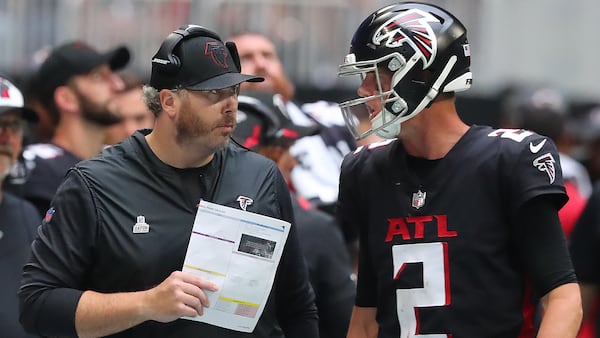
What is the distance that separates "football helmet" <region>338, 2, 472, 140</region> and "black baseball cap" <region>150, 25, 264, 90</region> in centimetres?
43

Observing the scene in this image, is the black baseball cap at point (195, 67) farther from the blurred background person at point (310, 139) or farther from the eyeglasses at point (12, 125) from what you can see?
the blurred background person at point (310, 139)

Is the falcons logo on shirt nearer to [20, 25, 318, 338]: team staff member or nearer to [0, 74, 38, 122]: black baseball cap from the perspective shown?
[20, 25, 318, 338]: team staff member

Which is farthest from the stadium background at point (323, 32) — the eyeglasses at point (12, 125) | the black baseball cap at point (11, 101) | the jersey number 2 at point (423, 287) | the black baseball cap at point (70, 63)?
the jersey number 2 at point (423, 287)

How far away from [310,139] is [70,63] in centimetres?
154

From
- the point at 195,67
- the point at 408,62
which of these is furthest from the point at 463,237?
the point at 195,67

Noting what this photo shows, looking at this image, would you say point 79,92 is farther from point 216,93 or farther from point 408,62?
point 408,62

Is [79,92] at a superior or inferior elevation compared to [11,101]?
inferior

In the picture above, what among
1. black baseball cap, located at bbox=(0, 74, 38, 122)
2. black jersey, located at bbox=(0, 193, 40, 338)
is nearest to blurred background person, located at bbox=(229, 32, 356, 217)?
black baseball cap, located at bbox=(0, 74, 38, 122)

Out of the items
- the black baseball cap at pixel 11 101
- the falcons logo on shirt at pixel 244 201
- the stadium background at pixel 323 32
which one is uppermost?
the falcons logo on shirt at pixel 244 201

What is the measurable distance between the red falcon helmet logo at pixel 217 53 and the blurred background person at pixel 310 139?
7.97 feet

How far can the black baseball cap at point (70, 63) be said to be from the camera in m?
7.53

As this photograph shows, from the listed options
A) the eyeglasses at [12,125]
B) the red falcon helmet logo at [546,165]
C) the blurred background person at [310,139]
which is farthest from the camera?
the blurred background person at [310,139]

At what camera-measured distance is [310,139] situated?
7719 millimetres

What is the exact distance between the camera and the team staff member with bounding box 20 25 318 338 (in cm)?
425
